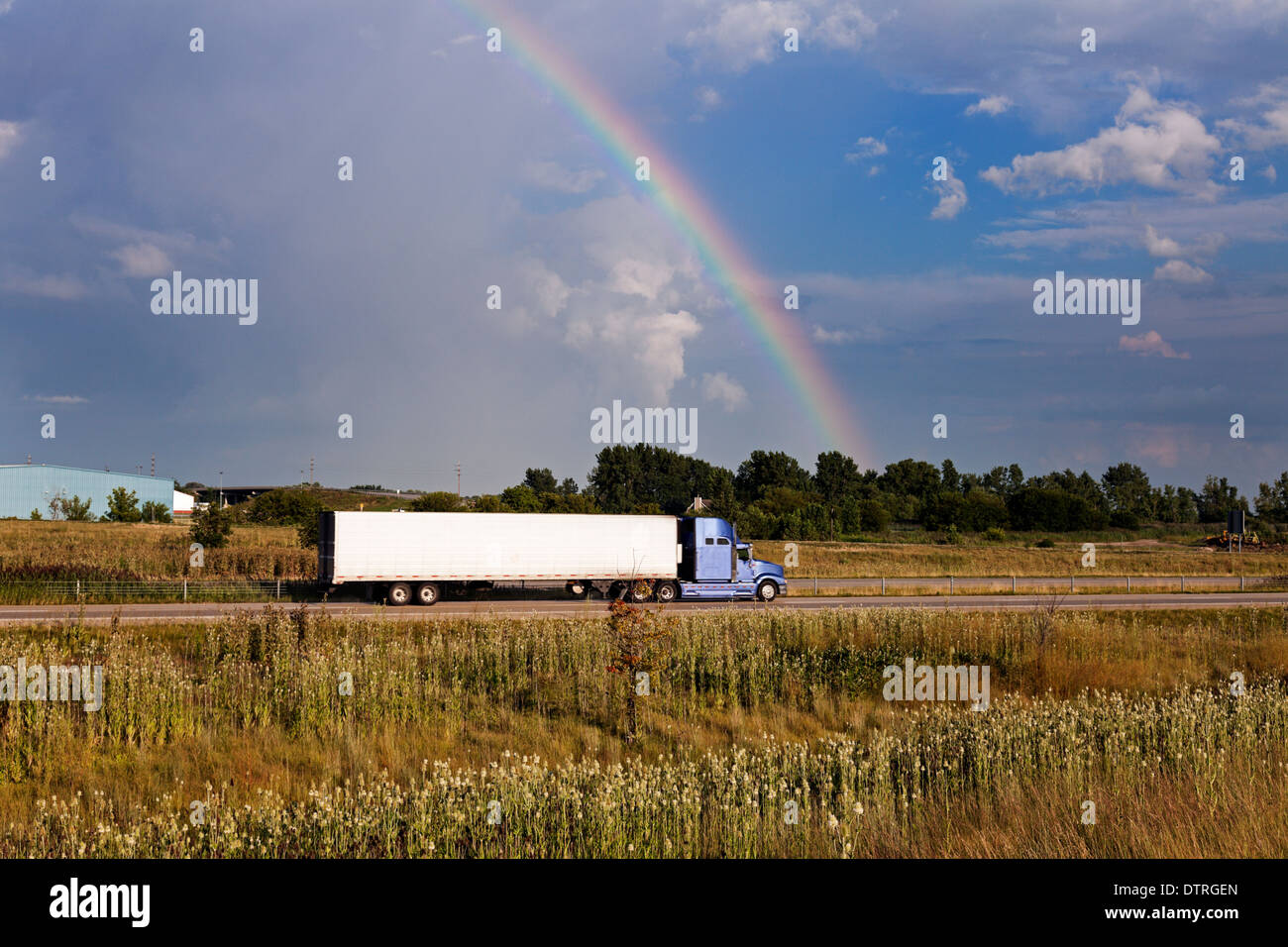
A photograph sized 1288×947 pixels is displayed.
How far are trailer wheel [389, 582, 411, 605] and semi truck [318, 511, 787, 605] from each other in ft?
0.12

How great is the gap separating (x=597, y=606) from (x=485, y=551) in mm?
4940

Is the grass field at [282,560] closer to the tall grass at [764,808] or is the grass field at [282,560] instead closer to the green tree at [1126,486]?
the tall grass at [764,808]

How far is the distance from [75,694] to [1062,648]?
18.5m

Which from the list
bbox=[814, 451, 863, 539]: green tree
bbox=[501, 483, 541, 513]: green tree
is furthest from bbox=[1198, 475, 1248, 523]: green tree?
bbox=[501, 483, 541, 513]: green tree

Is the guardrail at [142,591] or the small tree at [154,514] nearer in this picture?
the guardrail at [142,591]

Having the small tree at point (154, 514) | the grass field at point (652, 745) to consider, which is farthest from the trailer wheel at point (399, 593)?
the small tree at point (154, 514)

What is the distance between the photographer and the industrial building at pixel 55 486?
11219 cm

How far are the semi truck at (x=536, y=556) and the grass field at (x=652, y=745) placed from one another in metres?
10.0

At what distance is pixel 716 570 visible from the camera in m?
35.8

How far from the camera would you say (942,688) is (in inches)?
628

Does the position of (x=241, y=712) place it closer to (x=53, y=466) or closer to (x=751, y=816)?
(x=751, y=816)

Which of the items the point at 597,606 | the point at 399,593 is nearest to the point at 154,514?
the point at 399,593

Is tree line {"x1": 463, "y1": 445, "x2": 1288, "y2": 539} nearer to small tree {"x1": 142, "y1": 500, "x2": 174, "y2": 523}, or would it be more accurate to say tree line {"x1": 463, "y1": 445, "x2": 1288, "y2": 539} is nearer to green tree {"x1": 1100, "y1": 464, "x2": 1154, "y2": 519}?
green tree {"x1": 1100, "y1": 464, "x2": 1154, "y2": 519}

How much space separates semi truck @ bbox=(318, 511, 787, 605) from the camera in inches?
1245
